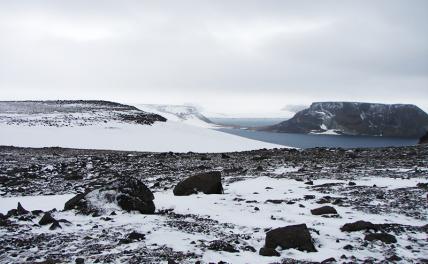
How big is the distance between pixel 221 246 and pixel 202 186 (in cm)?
701

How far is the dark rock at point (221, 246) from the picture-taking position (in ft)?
29.7

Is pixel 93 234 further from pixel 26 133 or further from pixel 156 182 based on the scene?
pixel 26 133

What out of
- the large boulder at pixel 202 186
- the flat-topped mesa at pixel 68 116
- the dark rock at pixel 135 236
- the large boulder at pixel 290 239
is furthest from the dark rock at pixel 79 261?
the flat-topped mesa at pixel 68 116

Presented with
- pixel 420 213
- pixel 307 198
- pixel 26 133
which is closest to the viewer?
pixel 420 213

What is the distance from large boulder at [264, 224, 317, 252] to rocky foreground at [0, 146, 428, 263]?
22mm

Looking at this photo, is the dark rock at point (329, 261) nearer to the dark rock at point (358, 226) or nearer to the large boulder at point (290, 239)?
the large boulder at point (290, 239)

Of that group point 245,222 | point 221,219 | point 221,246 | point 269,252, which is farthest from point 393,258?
point 221,219

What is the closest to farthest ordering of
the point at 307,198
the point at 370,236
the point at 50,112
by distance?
the point at 370,236 → the point at 307,198 → the point at 50,112

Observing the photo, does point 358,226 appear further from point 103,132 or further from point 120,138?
point 103,132

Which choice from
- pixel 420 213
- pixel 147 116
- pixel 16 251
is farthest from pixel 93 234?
pixel 147 116

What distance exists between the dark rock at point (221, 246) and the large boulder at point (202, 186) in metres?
6.58

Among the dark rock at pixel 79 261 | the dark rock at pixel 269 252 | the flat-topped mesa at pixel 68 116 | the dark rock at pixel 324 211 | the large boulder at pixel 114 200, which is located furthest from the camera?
the flat-topped mesa at pixel 68 116

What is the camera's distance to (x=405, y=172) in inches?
808

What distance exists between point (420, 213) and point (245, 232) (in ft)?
18.1
